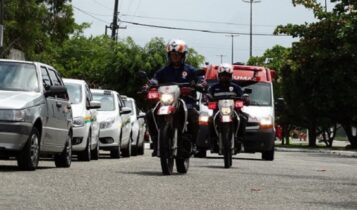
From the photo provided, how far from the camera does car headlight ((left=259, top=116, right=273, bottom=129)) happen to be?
26109 millimetres

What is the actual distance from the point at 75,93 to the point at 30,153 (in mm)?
7480

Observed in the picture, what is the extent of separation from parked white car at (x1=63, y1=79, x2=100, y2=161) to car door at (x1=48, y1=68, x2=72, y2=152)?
3.39 m

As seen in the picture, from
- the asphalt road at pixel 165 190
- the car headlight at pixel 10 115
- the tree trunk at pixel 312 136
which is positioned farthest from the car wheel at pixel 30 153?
the tree trunk at pixel 312 136

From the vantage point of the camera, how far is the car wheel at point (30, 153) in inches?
583

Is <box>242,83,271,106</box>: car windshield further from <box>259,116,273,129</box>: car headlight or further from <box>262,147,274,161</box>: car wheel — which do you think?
<box>262,147,274,161</box>: car wheel

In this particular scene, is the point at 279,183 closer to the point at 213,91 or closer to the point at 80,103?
the point at 213,91

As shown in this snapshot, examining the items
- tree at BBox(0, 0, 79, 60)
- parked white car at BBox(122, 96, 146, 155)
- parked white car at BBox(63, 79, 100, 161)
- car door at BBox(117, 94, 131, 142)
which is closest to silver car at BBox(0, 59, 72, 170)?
parked white car at BBox(63, 79, 100, 161)

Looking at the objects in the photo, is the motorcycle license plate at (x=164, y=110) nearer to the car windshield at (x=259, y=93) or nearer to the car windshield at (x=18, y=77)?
the car windshield at (x=18, y=77)

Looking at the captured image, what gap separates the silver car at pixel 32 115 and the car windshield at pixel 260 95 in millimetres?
10046

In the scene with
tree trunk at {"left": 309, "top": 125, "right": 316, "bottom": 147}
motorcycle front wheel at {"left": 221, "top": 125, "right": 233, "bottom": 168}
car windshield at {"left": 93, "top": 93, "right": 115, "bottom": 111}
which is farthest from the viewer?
tree trunk at {"left": 309, "top": 125, "right": 316, "bottom": 147}

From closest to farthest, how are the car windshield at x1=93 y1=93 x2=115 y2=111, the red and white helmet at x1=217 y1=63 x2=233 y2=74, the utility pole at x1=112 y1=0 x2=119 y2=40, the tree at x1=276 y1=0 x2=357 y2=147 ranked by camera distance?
the red and white helmet at x1=217 y1=63 x2=233 y2=74, the car windshield at x1=93 y1=93 x2=115 y2=111, the tree at x1=276 y1=0 x2=357 y2=147, the utility pole at x1=112 y1=0 x2=119 y2=40

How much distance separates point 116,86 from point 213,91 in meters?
47.1

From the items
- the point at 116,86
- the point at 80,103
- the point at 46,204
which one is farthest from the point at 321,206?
the point at 116,86

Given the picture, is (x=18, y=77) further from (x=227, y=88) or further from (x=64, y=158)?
(x=227, y=88)
